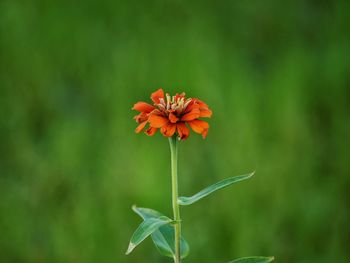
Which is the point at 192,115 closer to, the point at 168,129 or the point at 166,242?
the point at 168,129

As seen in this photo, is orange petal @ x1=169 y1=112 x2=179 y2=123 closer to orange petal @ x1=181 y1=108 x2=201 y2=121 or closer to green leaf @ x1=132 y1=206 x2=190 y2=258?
orange petal @ x1=181 y1=108 x2=201 y2=121

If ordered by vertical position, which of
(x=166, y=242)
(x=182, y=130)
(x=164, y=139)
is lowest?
(x=166, y=242)

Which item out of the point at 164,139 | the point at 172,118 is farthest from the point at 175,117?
the point at 164,139

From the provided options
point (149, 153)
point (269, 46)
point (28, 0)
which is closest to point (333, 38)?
point (269, 46)

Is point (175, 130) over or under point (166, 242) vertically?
over

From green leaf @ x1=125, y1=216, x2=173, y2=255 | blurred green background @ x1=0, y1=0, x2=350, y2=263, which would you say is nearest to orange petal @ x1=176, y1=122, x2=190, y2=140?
green leaf @ x1=125, y1=216, x2=173, y2=255

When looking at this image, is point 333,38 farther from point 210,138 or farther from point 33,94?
point 33,94

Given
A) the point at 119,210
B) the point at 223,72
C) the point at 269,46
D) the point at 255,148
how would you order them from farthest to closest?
the point at 269,46
the point at 223,72
the point at 255,148
the point at 119,210
